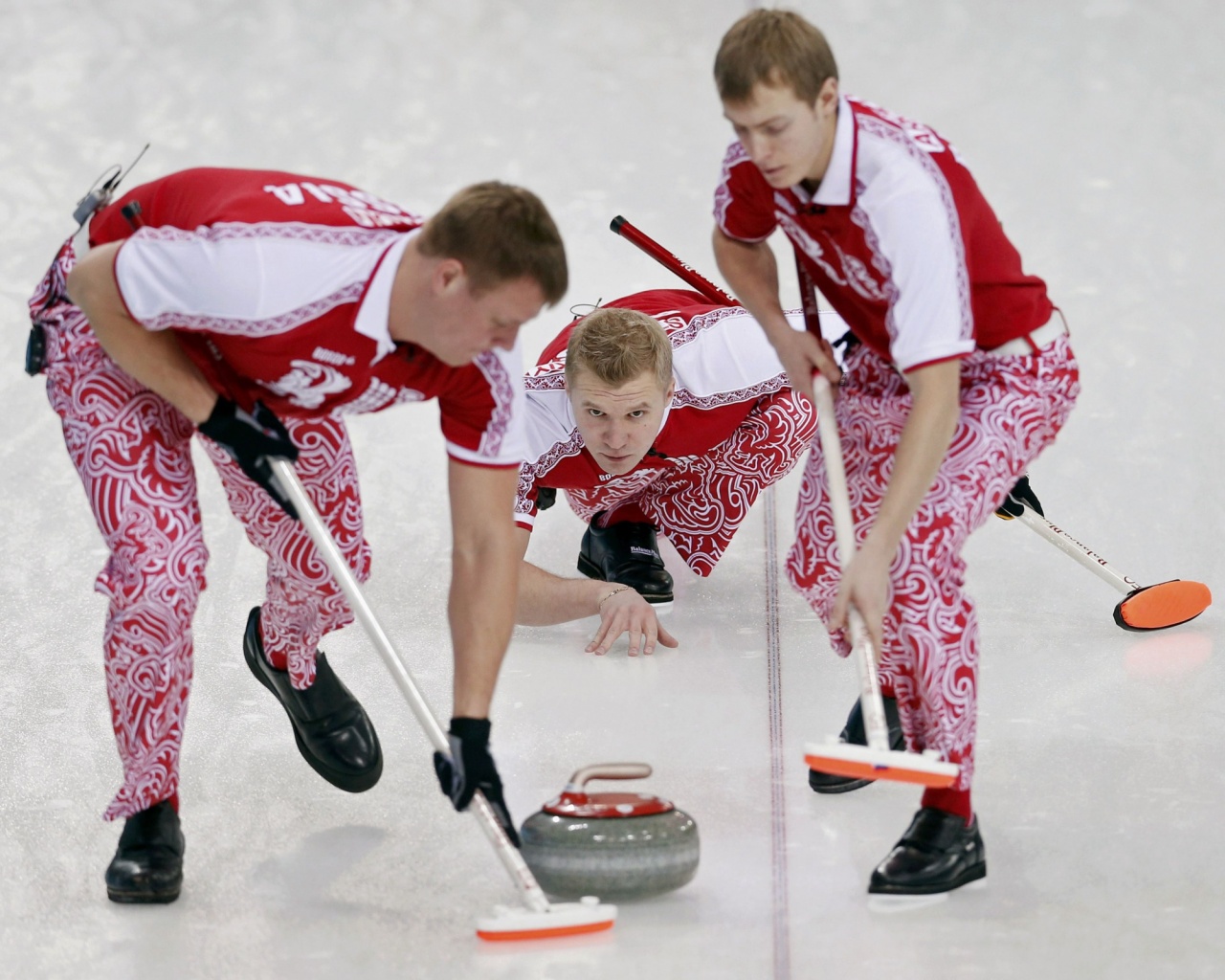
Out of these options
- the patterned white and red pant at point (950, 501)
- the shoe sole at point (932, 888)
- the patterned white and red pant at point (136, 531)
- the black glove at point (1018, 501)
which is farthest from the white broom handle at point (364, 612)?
the black glove at point (1018, 501)

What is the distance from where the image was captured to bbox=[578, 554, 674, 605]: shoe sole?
334 cm

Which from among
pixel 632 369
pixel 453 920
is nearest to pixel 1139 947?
pixel 453 920

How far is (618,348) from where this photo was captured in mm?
2939

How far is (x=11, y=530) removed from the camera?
11.7ft

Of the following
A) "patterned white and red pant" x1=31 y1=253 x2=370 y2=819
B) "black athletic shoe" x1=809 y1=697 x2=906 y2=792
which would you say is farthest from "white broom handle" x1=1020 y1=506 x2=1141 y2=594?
"patterned white and red pant" x1=31 y1=253 x2=370 y2=819

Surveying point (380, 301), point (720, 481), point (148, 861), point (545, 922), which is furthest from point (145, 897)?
point (720, 481)

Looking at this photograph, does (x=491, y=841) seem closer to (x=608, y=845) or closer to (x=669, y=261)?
(x=608, y=845)

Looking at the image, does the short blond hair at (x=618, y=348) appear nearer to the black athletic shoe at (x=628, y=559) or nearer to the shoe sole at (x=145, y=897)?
the black athletic shoe at (x=628, y=559)

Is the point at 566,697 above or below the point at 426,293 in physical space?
below

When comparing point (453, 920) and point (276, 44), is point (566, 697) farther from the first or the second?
point (276, 44)

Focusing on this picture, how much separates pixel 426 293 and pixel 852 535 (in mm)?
661

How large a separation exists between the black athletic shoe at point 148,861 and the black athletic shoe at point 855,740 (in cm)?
95

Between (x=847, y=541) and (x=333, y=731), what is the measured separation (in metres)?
0.87

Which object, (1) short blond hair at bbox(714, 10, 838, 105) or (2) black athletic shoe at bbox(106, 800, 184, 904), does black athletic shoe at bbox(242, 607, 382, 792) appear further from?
(1) short blond hair at bbox(714, 10, 838, 105)
